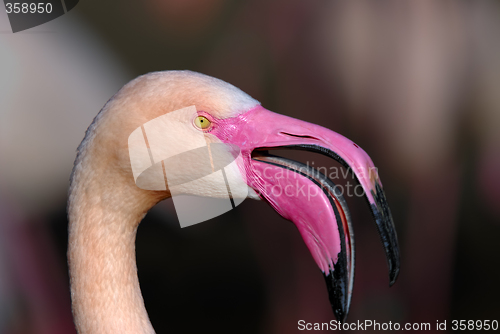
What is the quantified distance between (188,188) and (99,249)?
0.79ft

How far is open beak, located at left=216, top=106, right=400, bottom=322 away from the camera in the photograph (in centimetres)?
67

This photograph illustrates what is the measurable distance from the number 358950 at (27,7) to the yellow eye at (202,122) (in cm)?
126

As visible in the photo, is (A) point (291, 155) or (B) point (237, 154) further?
(A) point (291, 155)

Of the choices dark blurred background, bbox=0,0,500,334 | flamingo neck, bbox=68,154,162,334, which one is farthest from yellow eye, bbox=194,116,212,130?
dark blurred background, bbox=0,0,500,334

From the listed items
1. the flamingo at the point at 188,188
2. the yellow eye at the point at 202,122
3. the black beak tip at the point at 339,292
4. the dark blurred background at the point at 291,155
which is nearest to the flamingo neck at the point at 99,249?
the flamingo at the point at 188,188

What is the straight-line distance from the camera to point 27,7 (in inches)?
59.4

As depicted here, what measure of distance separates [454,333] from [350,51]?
1.69 metres

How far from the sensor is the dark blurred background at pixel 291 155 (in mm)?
1675

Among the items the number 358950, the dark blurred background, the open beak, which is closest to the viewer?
the open beak

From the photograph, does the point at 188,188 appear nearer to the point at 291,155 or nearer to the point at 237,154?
the point at 237,154

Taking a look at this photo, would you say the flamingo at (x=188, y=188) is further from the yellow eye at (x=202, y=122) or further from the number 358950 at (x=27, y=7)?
the number 358950 at (x=27, y=7)

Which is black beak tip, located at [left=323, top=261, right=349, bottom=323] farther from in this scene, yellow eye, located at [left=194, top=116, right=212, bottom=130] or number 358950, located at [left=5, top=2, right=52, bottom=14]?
number 358950, located at [left=5, top=2, right=52, bottom=14]

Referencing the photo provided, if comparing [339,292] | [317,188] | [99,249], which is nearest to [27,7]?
[99,249]

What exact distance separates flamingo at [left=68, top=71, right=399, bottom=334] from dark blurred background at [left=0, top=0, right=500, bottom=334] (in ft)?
3.63
